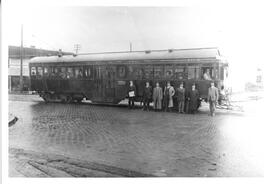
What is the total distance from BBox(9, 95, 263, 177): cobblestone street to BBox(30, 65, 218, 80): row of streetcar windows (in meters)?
1.61

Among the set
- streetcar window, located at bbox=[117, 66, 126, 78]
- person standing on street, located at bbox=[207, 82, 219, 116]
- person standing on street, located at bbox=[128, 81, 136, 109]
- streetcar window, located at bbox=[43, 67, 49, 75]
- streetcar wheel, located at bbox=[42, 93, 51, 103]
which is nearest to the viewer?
person standing on street, located at bbox=[207, 82, 219, 116]

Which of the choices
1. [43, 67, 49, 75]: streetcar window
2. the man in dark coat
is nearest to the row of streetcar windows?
[43, 67, 49, 75]: streetcar window

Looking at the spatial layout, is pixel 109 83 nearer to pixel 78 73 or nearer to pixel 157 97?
pixel 78 73

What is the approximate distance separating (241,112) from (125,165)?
8.41 feet

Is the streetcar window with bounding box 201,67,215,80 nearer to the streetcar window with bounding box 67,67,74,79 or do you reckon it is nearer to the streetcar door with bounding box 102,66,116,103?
the streetcar door with bounding box 102,66,116,103

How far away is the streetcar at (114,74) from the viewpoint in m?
7.07

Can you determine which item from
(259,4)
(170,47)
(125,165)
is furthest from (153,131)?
(259,4)

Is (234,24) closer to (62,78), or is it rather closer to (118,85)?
(118,85)

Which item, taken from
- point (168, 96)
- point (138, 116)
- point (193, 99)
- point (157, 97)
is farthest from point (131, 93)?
point (193, 99)

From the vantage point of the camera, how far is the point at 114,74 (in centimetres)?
789

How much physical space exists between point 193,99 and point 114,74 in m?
2.18

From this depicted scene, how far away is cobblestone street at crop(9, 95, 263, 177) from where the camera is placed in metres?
4.24

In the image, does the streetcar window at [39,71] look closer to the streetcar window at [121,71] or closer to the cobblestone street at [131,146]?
the streetcar window at [121,71]

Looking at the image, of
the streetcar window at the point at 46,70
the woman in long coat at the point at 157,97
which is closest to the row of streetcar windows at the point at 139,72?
the streetcar window at the point at 46,70
